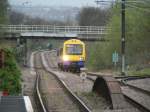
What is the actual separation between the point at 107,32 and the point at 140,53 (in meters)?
7.84


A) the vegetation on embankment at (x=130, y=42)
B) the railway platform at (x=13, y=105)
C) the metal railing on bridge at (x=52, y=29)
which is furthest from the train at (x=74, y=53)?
the railway platform at (x=13, y=105)

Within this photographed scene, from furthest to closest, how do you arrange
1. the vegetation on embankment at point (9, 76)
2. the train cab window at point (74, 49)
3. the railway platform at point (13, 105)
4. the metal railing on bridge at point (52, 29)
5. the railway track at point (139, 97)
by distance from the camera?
the metal railing on bridge at point (52, 29) → the train cab window at point (74, 49) → the vegetation on embankment at point (9, 76) → the railway track at point (139, 97) → the railway platform at point (13, 105)

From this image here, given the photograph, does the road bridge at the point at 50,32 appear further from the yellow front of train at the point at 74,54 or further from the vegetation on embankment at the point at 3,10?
the yellow front of train at the point at 74,54

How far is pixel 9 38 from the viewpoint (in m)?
91.4

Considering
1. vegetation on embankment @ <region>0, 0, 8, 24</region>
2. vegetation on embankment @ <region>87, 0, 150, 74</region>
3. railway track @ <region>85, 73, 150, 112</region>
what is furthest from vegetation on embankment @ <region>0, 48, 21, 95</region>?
vegetation on embankment @ <region>0, 0, 8, 24</region>

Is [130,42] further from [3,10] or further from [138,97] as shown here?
[138,97]

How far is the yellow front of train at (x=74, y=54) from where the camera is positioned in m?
59.4

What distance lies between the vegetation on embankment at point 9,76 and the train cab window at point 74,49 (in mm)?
34193

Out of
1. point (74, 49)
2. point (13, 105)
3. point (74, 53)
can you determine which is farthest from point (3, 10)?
point (13, 105)

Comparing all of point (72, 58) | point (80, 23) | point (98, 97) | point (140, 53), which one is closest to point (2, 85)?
point (98, 97)

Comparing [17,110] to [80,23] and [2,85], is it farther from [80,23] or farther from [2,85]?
[80,23]

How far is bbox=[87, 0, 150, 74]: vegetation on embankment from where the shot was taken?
68000 millimetres

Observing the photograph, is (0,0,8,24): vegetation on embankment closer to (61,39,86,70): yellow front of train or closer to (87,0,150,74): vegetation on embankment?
(87,0,150,74): vegetation on embankment

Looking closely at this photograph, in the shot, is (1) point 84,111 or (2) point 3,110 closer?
(2) point 3,110
